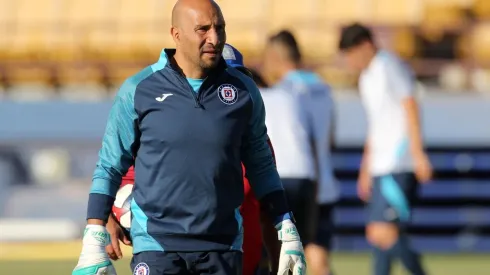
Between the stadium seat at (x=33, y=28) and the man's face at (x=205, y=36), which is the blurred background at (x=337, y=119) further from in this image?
the man's face at (x=205, y=36)

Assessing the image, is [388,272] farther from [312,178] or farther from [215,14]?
[215,14]

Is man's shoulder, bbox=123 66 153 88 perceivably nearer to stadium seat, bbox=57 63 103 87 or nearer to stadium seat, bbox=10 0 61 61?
stadium seat, bbox=57 63 103 87

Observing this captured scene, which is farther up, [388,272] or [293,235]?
[293,235]

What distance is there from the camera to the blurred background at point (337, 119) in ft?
47.2

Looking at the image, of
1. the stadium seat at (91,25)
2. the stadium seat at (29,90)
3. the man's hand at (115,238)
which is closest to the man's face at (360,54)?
the man's hand at (115,238)

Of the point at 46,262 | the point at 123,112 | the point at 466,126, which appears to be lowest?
the point at 46,262

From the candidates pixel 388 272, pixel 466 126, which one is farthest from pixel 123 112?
pixel 466 126

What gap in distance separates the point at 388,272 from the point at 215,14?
473cm

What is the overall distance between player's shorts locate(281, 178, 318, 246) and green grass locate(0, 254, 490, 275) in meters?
3.64

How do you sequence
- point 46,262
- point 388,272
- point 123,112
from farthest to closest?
1. point 46,262
2. point 388,272
3. point 123,112

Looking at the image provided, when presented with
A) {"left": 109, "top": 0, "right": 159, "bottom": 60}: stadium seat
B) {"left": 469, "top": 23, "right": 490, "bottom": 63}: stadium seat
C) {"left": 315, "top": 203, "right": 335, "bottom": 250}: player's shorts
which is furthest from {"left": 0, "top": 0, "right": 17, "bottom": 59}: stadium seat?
{"left": 315, "top": 203, "right": 335, "bottom": 250}: player's shorts

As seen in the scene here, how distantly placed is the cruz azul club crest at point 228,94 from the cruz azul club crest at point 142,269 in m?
0.67

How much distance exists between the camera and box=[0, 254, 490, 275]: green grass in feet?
39.2

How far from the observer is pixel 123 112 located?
14.8ft
